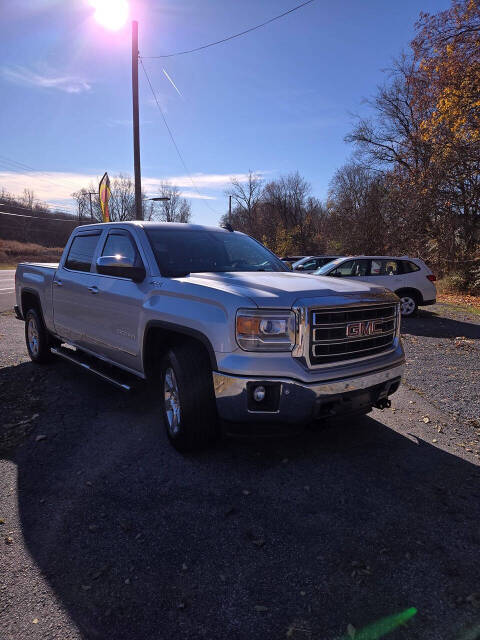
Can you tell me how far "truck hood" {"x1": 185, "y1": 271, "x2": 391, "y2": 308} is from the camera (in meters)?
2.94

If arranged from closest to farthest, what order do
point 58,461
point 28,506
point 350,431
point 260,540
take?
point 260,540, point 28,506, point 58,461, point 350,431

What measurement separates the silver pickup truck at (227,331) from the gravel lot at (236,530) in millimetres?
368

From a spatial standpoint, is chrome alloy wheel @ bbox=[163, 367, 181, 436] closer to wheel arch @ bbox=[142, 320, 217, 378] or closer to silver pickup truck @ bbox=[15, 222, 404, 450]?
silver pickup truck @ bbox=[15, 222, 404, 450]

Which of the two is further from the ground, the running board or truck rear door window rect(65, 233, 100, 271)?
truck rear door window rect(65, 233, 100, 271)

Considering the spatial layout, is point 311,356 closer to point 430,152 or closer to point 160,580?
point 160,580

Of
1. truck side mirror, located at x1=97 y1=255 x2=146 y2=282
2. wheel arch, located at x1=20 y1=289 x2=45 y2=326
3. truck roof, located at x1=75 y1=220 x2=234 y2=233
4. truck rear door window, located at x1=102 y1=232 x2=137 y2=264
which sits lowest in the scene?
wheel arch, located at x1=20 y1=289 x2=45 y2=326

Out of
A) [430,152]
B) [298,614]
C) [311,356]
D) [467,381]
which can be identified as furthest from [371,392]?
[430,152]

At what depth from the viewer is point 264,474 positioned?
3.17 meters

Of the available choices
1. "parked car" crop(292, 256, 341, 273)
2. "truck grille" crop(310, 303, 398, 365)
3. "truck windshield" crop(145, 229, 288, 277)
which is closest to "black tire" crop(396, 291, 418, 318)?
"parked car" crop(292, 256, 341, 273)

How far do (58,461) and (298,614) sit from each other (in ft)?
7.54

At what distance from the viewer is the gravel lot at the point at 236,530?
1.92 meters

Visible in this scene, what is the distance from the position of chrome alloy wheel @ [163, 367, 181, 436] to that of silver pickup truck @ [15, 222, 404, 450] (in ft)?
0.05

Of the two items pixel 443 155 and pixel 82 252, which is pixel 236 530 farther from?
pixel 443 155

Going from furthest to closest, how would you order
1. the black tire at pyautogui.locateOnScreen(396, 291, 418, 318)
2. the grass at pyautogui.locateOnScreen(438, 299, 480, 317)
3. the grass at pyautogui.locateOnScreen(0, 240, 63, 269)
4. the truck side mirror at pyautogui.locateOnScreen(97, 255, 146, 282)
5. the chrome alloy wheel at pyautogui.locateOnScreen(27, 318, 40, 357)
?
the grass at pyautogui.locateOnScreen(0, 240, 63, 269) → the grass at pyautogui.locateOnScreen(438, 299, 480, 317) → the black tire at pyautogui.locateOnScreen(396, 291, 418, 318) → the chrome alloy wheel at pyautogui.locateOnScreen(27, 318, 40, 357) → the truck side mirror at pyautogui.locateOnScreen(97, 255, 146, 282)
